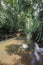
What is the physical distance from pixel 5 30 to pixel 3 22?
49.7 inches

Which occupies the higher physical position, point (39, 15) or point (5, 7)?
point (39, 15)

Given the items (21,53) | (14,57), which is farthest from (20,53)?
(14,57)

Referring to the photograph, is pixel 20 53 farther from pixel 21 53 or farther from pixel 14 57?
pixel 14 57

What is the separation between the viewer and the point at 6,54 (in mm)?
7867

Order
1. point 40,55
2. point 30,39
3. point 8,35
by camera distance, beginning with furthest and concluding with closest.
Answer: point 8,35 → point 30,39 → point 40,55

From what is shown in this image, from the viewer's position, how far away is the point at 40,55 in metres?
7.34

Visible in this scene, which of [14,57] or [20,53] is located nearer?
[14,57]

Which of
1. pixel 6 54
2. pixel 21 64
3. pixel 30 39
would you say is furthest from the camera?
pixel 30 39

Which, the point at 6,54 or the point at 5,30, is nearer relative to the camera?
the point at 6,54

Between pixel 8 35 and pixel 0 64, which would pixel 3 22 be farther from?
pixel 0 64

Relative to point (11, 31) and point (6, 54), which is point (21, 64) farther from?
point (11, 31)

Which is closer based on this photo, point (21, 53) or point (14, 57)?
point (14, 57)

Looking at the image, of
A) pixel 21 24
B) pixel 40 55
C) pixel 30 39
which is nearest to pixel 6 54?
pixel 40 55

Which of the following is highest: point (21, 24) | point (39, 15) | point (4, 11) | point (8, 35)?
point (39, 15)
